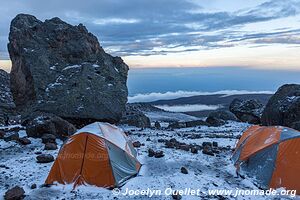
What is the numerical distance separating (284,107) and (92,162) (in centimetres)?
2092

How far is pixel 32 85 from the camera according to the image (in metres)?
28.4

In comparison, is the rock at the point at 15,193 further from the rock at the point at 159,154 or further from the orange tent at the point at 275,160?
the orange tent at the point at 275,160

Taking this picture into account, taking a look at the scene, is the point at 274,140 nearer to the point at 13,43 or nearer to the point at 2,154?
the point at 2,154

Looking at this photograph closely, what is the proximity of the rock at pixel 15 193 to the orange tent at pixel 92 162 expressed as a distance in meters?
1.60

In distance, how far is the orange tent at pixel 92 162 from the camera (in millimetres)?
14430

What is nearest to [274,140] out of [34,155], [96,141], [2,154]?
[96,141]

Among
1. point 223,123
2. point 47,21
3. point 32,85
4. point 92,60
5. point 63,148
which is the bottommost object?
point 223,123

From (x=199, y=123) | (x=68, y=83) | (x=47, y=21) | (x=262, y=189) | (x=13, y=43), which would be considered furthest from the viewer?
(x=199, y=123)

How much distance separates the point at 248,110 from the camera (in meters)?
43.2

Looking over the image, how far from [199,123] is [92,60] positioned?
41.7 ft

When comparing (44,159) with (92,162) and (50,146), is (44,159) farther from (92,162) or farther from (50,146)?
(92,162)

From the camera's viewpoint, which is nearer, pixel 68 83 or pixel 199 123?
pixel 68 83

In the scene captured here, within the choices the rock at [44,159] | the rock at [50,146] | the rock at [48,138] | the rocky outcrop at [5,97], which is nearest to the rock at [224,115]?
the rock at [48,138]

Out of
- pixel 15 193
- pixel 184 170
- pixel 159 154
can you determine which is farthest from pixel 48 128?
pixel 184 170
